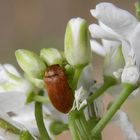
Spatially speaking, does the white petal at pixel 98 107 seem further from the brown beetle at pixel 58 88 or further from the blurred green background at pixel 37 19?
the blurred green background at pixel 37 19

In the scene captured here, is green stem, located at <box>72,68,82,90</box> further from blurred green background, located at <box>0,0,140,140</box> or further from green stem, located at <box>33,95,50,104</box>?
blurred green background, located at <box>0,0,140,140</box>

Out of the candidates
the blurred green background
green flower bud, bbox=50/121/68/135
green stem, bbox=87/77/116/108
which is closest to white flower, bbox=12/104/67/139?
green flower bud, bbox=50/121/68/135

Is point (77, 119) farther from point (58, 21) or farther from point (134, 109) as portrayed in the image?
point (58, 21)

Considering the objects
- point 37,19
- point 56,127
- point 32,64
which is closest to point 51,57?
point 32,64

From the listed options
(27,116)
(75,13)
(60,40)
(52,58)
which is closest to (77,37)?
(52,58)

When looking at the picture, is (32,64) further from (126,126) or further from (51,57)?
(126,126)

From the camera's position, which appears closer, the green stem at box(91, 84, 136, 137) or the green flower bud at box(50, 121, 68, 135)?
the green stem at box(91, 84, 136, 137)
